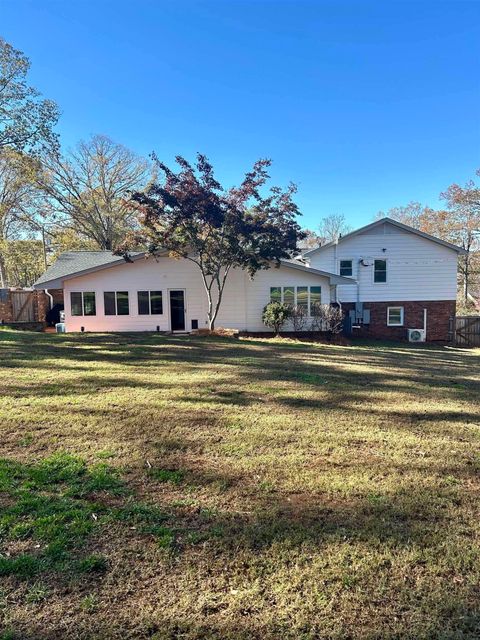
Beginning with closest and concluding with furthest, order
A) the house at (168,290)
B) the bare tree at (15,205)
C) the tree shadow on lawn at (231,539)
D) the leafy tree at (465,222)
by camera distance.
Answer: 1. the tree shadow on lawn at (231,539)
2. the house at (168,290)
3. the bare tree at (15,205)
4. the leafy tree at (465,222)

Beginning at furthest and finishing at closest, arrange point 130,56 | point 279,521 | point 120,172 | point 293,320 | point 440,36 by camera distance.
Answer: point 120,172 < point 293,320 < point 130,56 < point 440,36 < point 279,521

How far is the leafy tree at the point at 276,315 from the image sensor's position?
16.4 meters

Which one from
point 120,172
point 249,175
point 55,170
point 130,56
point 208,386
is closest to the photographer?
point 208,386

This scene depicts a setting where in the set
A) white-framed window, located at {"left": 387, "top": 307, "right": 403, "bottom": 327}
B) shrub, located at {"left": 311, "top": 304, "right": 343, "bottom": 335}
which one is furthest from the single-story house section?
white-framed window, located at {"left": 387, "top": 307, "right": 403, "bottom": 327}

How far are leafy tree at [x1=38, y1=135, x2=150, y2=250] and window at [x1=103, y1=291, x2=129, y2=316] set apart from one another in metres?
13.7

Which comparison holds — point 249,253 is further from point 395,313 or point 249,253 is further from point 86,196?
point 86,196

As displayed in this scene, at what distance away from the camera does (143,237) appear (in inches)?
584

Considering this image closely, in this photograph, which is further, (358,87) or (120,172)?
(120,172)

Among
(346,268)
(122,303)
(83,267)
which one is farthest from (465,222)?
(83,267)

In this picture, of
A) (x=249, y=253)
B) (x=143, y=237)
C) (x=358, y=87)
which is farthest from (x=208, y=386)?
(x=358, y=87)

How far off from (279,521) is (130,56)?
14.6 m

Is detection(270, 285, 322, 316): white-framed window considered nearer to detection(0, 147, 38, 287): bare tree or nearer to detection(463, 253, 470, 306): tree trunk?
detection(0, 147, 38, 287): bare tree

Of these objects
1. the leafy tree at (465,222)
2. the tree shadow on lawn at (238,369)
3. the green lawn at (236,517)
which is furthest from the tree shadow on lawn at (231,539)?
the leafy tree at (465,222)

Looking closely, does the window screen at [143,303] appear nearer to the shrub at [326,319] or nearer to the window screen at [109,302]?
the window screen at [109,302]
